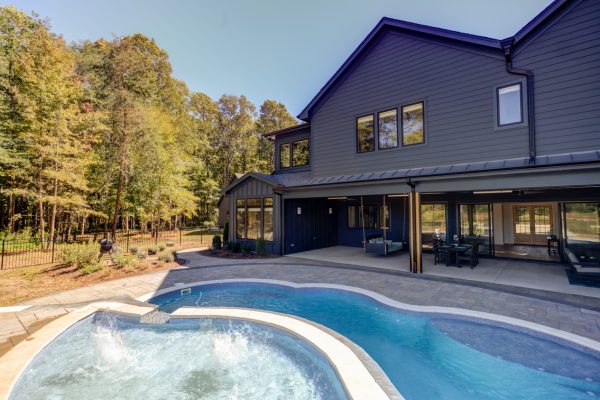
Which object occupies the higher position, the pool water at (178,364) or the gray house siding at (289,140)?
the gray house siding at (289,140)

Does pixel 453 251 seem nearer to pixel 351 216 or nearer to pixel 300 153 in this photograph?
pixel 351 216

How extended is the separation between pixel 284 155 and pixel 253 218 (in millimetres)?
4137

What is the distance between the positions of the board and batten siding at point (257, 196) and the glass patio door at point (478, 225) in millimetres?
7352

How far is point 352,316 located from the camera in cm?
564

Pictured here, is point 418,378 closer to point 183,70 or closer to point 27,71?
point 27,71

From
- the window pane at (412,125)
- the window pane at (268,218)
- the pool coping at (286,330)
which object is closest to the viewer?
the pool coping at (286,330)

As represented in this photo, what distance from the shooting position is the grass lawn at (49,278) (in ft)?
22.1

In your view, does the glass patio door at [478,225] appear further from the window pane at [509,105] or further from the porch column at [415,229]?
the window pane at [509,105]

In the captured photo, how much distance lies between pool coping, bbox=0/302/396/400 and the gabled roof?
8805 millimetres

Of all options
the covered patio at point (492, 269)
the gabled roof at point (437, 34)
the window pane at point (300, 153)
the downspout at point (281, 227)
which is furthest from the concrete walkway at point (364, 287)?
the gabled roof at point (437, 34)

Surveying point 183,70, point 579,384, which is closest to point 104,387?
point 579,384

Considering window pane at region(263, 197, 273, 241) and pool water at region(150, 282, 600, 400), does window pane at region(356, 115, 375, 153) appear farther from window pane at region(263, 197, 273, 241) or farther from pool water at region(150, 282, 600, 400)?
pool water at region(150, 282, 600, 400)

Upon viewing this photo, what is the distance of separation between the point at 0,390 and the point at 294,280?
5.68 meters

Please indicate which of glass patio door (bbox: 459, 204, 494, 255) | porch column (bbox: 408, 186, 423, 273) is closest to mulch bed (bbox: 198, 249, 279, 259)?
porch column (bbox: 408, 186, 423, 273)
